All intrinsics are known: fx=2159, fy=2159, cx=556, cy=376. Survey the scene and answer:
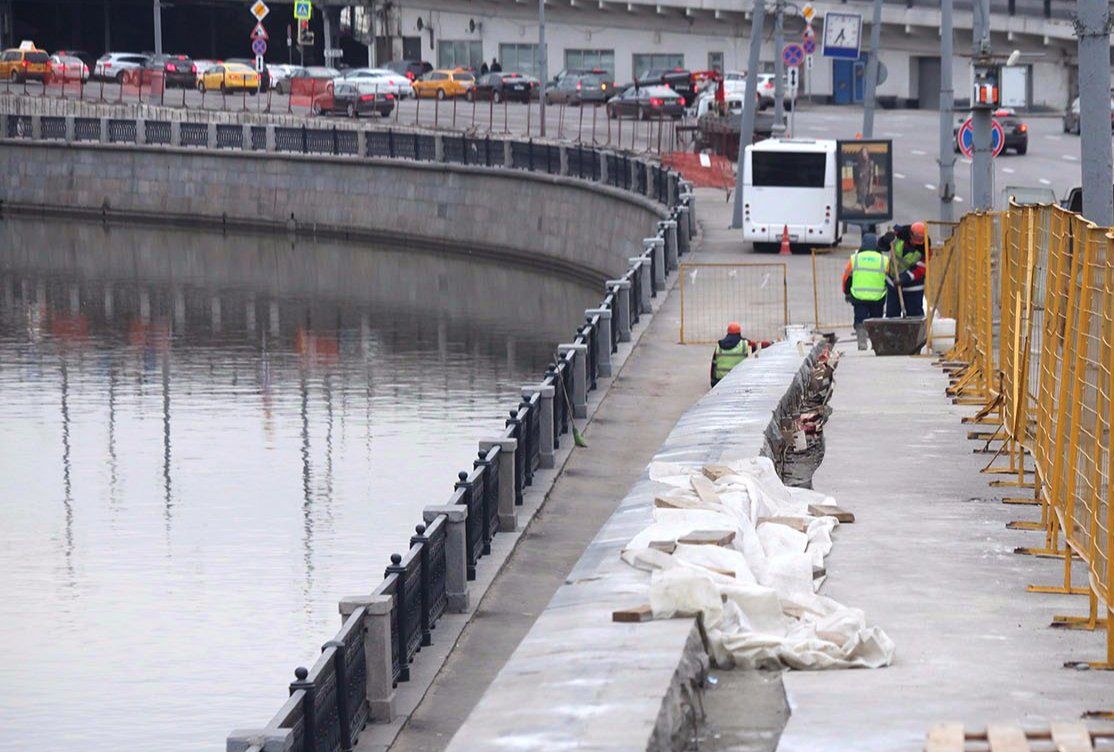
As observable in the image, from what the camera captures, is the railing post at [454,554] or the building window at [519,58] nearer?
the railing post at [454,554]

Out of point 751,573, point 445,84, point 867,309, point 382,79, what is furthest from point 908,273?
point 445,84

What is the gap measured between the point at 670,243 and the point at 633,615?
28821mm

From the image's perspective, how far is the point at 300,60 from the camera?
109875 mm

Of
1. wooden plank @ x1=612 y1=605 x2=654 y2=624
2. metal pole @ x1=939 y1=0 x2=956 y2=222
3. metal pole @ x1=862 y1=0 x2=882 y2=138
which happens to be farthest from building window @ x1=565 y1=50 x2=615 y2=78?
wooden plank @ x1=612 y1=605 x2=654 y2=624

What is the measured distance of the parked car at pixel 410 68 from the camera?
3593 inches

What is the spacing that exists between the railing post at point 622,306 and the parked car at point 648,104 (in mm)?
42673

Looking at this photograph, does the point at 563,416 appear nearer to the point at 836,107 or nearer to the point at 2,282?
the point at 2,282

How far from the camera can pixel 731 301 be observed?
1422 inches

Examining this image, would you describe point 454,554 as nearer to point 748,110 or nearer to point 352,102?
point 748,110

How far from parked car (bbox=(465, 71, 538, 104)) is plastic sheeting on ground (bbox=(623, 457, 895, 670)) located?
70.6m

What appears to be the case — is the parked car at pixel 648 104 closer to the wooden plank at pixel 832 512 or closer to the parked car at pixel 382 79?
the parked car at pixel 382 79

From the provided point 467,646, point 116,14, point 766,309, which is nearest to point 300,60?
point 116,14

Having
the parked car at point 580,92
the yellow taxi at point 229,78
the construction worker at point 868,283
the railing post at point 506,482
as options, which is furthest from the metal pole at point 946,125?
the yellow taxi at point 229,78

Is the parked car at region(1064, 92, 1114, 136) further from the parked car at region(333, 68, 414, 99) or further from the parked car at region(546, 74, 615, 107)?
the parked car at region(333, 68, 414, 99)
